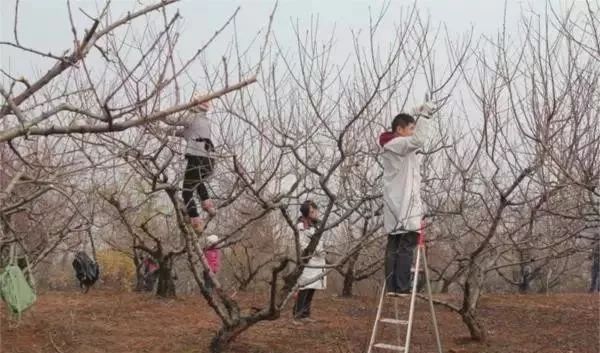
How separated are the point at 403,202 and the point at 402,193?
80 millimetres

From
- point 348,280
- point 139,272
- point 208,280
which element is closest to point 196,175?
point 208,280

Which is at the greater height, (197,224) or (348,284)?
(197,224)

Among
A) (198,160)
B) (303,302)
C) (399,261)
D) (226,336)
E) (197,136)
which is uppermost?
(197,136)

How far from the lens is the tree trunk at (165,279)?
706cm

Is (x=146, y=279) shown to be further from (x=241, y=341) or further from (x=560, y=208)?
(x=560, y=208)

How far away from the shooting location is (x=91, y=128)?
2018mm

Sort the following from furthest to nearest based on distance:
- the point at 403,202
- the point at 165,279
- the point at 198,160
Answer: the point at 165,279 → the point at 198,160 → the point at 403,202

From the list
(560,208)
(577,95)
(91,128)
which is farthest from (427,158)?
(91,128)

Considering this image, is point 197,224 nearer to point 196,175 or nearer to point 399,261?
point 196,175

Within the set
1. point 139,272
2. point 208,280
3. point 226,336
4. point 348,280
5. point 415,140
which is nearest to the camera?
point 415,140

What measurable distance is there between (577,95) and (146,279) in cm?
686

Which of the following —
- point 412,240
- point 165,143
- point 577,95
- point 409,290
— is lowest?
point 409,290

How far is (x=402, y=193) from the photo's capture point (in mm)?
4801

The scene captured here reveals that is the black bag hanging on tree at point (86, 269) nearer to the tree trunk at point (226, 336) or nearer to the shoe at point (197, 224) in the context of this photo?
the shoe at point (197, 224)
